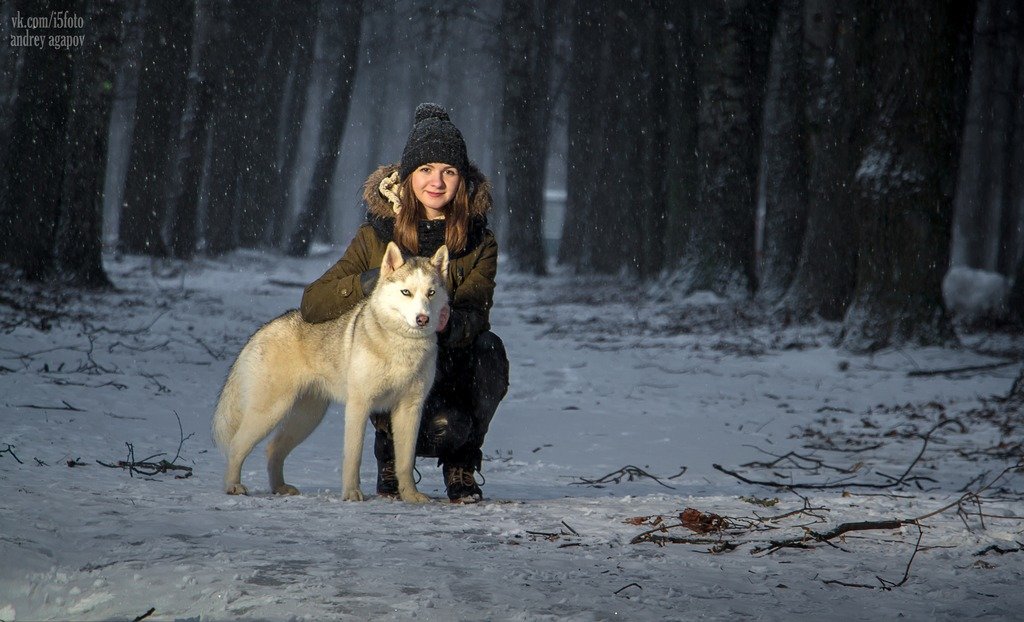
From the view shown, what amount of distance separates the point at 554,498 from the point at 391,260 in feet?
5.25

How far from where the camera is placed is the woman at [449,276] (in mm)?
5055

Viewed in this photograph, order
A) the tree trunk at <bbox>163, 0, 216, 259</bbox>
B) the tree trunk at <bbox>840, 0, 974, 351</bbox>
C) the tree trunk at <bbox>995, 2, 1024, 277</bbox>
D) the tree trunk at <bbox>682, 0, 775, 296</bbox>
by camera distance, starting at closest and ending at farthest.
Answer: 1. the tree trunk at <bbox>840, 0, 974, 351</bbox>
2. the tree trunk at <bbox>682, 0, 775, 296</bbox>
3. the tree trunk at <bbox>163, 0, 216, 259</bbox>
4. the tree trunk at <bbox>995, 2, 1024, 277</bbox>

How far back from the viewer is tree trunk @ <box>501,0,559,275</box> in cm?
2773

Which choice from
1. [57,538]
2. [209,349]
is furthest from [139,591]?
[209,349]

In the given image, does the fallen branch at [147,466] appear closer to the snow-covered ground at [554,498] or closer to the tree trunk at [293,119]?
the snow-covered ground at [554,498]

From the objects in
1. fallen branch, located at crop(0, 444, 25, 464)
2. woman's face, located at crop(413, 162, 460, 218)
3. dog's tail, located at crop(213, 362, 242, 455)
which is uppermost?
woman's face, located at crop(413, 162, 460, 218)

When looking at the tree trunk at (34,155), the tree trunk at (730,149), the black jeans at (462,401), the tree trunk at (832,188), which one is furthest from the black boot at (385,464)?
the tree trunk at (730,149)

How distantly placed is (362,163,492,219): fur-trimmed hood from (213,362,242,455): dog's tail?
1150 millimetres

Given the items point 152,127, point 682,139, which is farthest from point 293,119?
point 682,139

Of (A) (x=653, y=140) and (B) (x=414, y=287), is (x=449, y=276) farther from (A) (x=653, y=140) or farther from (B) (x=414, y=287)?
(A) (x=653, y=140)

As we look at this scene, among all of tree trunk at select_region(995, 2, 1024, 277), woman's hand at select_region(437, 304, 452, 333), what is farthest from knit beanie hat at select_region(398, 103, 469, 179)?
tree trunk at select_region(995, 2, 1024, 277)

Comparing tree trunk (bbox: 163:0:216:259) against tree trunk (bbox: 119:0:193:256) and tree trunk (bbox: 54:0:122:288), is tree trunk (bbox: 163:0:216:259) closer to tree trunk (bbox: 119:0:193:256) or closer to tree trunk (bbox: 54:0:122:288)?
tree trunk (bbox: 119:0:193:256)

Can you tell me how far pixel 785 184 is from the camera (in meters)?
17.3

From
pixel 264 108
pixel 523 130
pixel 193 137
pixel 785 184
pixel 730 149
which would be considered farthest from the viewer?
pixel 264 108
